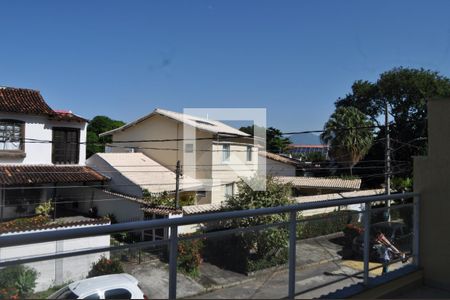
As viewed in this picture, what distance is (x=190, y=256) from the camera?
2242 mm

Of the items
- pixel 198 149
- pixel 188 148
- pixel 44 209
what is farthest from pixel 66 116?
pixel 198 149

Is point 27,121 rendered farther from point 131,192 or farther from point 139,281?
point 139,281

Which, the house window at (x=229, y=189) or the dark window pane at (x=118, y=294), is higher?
the dark window pane at (x=118, y=294)

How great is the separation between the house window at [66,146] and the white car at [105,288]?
62.9 feet

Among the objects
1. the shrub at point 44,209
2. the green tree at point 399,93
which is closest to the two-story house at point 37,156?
the shrub at point 44,209

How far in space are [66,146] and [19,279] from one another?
2022 cm

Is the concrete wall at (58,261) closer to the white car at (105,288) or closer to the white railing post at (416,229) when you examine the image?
the white car at (105,288)

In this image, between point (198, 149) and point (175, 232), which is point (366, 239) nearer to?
point (175, 232)

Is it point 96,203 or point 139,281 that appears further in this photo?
point 96,203

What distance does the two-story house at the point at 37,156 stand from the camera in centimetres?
1798

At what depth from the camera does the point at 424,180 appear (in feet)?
12.2

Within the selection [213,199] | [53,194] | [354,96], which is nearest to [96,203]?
[53,194]

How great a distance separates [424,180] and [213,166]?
60.3 ft

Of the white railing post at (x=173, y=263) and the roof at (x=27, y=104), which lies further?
the roof at (x=27, y=104)
